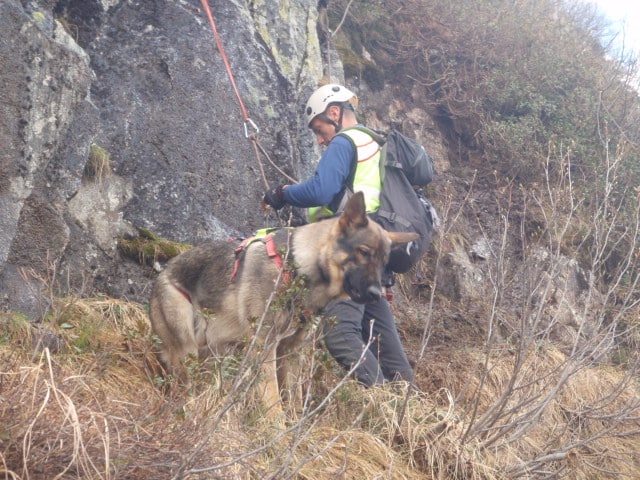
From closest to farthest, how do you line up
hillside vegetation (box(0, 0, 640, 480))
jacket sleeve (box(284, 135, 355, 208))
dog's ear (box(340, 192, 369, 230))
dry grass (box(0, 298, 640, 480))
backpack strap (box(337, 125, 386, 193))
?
dry grass (box(0, 298, 640, 480)) < hillside vegetation (box(0, 0, 640, 480)) < dog's ear (box(340, 192, 369, 230)) < jacket sleeve (box(284, 135, 355, 208)) < backpack strap (box(337, 125, 386, 193))

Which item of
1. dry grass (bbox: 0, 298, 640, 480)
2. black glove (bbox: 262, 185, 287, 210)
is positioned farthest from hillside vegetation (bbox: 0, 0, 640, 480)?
black glove (bbox: 262, 185, 287, 210)

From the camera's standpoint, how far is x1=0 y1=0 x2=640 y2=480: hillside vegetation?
9.94 ft

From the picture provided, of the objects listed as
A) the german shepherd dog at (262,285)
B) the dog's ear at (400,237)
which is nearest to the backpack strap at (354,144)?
the german shepherd dog at (262,285)

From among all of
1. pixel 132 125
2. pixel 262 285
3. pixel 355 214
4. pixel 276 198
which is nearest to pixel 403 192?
pixel 355 214

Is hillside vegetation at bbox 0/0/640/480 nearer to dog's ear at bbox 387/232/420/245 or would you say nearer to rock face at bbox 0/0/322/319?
dog's ear at bbox 387/232/420/245

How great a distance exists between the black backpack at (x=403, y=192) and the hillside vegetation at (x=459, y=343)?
0.51 meters

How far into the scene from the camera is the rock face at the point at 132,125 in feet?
17.4

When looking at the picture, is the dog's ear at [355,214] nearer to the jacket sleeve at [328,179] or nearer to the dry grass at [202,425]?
the jacket sleeve at [328,179]

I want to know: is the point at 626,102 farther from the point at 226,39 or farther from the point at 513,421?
→ the point at 513,421

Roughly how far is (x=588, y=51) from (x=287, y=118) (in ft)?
27.7

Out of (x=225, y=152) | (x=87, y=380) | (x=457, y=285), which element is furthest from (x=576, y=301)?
(x=87, y=380)

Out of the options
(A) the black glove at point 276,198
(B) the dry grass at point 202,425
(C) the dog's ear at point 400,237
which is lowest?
(B) the dry grass at point 202,425

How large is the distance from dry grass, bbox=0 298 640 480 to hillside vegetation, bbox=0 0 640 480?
0.04 ft

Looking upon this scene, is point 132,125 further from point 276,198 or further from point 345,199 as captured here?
point 345,199
